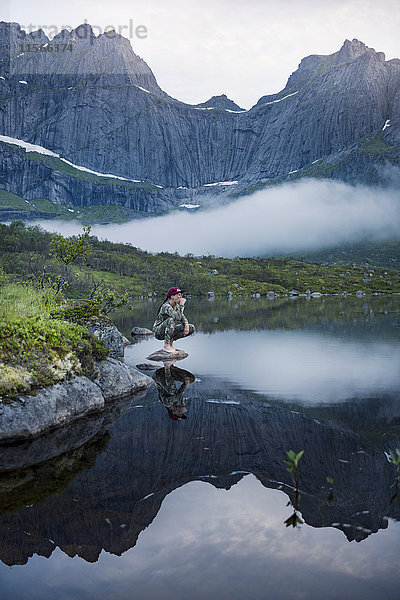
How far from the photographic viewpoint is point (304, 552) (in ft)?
27.5

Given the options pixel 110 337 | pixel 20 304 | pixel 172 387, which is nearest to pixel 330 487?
pixel 172 387

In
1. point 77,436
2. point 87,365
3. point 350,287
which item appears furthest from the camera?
point 350,287

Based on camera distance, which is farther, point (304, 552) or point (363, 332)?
point (363, 332)

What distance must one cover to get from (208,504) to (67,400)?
8.10m

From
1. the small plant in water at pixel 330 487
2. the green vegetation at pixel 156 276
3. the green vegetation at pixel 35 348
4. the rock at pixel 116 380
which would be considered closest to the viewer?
the small plant in water at pixel 330 487

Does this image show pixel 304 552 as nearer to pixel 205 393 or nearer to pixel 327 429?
pixel 327 429

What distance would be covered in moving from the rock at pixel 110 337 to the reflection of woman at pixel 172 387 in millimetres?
3159

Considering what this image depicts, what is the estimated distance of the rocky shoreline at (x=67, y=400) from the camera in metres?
14.2

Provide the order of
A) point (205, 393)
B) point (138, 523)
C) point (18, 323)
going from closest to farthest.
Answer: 1. point (138, 523)
2. point (18, 323)
3. point (205, 393)

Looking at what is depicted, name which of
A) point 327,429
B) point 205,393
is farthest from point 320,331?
point 327,429

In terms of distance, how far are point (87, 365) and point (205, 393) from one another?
217 inches

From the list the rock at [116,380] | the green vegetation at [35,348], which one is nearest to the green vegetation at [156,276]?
the rock at [116,380]

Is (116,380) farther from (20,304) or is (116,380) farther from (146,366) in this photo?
(146,366)

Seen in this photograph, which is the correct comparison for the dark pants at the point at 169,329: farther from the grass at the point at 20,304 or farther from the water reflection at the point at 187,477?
the water reflection at the point at 187,477
